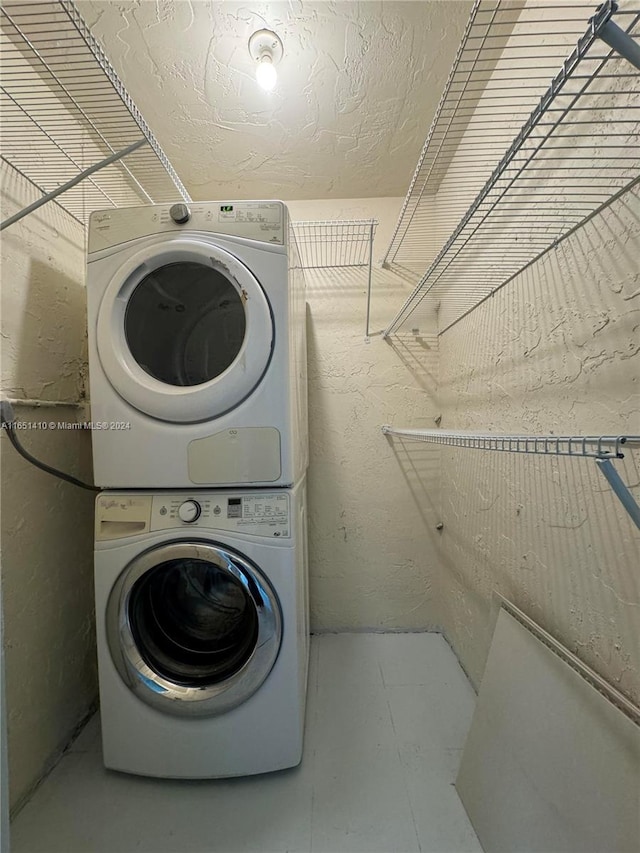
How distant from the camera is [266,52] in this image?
1088mm

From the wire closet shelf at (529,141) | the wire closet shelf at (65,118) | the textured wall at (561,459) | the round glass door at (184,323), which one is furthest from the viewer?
the round glass door at (184,323)

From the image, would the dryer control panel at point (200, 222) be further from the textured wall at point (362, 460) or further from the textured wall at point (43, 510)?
the textured wall at point (362, 460)

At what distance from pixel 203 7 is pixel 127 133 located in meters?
0.46

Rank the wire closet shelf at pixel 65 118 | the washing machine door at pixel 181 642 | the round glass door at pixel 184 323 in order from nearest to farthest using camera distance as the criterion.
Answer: the wire closet shelf at pixel 65 118
the washing machine door at pixel 181 642
the round glass door at pixel 184 323

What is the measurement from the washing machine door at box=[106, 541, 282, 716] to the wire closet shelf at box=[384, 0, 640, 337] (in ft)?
3.48

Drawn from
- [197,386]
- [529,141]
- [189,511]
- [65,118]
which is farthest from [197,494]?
[529,141]

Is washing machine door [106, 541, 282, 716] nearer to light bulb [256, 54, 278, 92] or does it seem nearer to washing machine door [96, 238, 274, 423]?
washing machine door [96, 238, 274, 423]

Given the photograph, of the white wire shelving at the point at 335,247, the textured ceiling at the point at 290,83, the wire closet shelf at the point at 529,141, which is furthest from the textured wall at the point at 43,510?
the wire closet shelf at the point at 529,141

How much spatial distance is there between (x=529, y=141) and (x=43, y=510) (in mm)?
1773

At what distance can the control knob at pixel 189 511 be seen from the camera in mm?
1026

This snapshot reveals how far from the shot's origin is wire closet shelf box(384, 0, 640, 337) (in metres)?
0.58

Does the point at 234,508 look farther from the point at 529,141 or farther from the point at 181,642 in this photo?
the point at 529,141

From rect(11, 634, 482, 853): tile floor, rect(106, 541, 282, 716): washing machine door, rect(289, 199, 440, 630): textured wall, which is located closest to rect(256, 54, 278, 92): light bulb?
rect(289, 199, 440, 630): textured wall

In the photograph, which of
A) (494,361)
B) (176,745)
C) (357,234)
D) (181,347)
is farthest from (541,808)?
(357,234)
